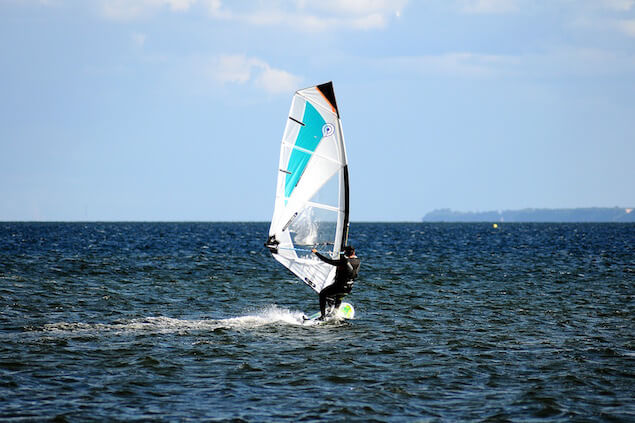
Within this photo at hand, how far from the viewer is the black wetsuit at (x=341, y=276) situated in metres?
18.6

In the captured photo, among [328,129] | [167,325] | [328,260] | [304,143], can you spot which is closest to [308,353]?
[328,260]

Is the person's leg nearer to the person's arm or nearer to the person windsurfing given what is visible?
the person windsurfing

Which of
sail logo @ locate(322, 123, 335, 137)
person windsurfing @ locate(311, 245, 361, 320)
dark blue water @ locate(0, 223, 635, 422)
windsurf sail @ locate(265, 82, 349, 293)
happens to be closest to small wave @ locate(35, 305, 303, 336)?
dark blue water @ locate(0, 223, 635, 422)

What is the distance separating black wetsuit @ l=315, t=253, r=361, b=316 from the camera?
1856 cm

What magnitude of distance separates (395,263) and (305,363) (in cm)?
3064

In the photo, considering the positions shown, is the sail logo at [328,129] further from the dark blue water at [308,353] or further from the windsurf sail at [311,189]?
the dark blue water at [308,353]

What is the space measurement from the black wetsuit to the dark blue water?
94 cm

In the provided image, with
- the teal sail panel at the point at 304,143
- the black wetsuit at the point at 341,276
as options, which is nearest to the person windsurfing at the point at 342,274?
the black wetsuit at the point at 341,276

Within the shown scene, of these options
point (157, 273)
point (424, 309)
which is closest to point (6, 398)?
point (424, 309)

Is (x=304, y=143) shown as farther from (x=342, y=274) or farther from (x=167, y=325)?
(x=167, y=325)

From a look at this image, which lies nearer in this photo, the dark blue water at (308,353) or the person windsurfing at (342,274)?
the dark blue water at (308,353)

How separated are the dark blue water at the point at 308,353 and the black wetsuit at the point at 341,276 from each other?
94cm

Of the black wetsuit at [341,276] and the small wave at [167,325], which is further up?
the black wetsuit at [341,276]

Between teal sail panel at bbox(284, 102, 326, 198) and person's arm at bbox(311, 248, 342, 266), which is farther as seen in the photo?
teal sail panel at bbox(284, 102, 326, 198)
